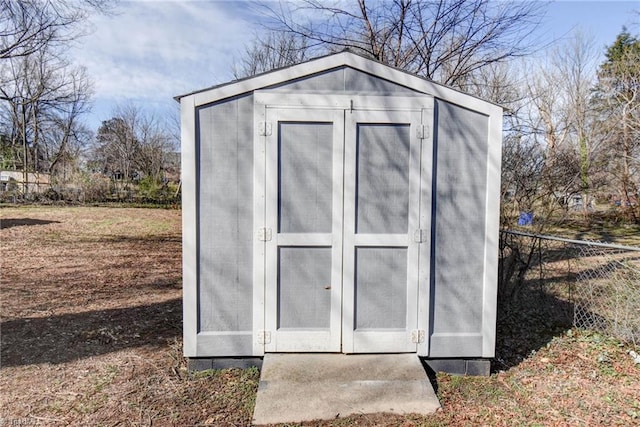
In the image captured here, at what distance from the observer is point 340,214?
10.2 ft

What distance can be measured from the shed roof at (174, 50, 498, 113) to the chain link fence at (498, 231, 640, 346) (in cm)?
235

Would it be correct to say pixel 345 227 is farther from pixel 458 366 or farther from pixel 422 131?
pixel 458 366

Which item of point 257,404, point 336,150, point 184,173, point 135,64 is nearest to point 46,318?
point 184,173

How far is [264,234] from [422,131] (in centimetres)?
160

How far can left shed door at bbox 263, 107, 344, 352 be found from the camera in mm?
3090

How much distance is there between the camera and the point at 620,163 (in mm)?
14391

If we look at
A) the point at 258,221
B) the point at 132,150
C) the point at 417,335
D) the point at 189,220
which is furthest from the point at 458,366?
the point at 132,150

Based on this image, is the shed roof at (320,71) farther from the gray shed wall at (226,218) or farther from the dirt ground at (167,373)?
the dirt ground at (167,373)

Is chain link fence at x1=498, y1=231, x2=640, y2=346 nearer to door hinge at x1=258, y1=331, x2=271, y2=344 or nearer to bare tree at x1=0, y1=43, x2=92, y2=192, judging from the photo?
door hinge at x1=258, y1=331, x2=271, y2=344

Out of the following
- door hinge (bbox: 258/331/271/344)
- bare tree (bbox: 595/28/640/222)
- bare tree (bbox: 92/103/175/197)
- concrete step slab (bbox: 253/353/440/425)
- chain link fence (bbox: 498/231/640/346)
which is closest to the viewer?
concrete step slab (bbox: 253/353/440/425)

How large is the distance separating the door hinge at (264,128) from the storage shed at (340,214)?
12 mm

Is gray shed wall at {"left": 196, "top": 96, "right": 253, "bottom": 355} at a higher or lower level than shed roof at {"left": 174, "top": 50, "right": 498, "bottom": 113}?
lower

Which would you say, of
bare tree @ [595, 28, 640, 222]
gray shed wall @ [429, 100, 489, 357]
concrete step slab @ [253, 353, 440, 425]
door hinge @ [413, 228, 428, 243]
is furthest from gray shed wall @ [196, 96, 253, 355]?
bare tree @ [595, 28, 640, 222]

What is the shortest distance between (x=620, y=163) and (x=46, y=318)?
18371 millimetres
